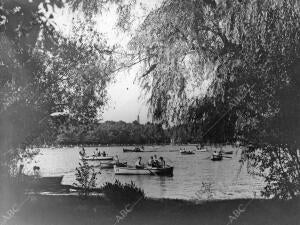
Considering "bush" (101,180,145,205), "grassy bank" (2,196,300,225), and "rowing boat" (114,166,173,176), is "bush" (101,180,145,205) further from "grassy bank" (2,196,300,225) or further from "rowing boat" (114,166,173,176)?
"rowing boat" (114,166,173,176)

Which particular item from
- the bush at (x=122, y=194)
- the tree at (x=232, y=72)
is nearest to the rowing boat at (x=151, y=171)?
the bush at (x=122, y=194)

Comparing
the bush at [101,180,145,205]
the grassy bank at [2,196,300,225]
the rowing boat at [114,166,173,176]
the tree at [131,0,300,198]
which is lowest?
the rowing boat at [114,166,173,176]

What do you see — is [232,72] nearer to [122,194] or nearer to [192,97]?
[192,97]

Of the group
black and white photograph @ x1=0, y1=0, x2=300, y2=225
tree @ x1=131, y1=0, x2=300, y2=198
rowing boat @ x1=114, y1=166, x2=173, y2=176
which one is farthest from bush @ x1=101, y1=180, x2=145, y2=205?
rowing boat @ x1=114, y1=166, x2=173, y2=176

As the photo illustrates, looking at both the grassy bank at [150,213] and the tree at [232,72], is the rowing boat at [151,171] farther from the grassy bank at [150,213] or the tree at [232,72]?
the tree at [232,72]

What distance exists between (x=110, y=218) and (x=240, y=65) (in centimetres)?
549

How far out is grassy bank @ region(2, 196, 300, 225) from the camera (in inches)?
457

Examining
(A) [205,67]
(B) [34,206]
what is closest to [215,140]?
(A) [205,67]

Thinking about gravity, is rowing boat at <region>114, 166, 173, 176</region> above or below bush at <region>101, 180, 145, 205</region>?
below

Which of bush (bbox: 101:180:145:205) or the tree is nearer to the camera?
the tree

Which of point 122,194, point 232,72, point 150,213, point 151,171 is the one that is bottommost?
point 151,171

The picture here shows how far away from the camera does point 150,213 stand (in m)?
14.0

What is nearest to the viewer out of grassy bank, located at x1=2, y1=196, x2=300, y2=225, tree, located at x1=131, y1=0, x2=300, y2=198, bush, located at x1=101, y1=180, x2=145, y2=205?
tree, located at x1=131, y1=0, x2=300, y2=198

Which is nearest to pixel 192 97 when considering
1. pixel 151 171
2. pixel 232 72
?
pixel 232 72
